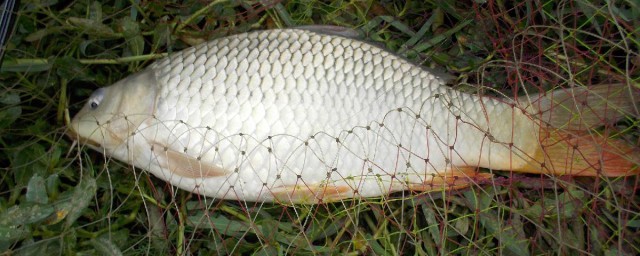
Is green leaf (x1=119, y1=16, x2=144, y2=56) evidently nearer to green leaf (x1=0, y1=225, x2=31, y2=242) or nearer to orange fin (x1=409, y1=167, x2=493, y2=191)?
green leaf (x1=0, y1=225, x2=31, y2=242)

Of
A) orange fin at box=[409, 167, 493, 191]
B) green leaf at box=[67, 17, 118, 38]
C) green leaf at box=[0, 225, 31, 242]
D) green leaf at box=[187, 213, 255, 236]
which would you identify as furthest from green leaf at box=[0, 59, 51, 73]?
orange fin at box=[409, 167, 493, 191]

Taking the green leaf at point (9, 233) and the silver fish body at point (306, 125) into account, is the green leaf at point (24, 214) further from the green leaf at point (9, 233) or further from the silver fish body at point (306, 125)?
the silver fish body at point (306, 125)

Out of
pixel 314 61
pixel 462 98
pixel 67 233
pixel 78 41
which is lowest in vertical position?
pixel 67 233

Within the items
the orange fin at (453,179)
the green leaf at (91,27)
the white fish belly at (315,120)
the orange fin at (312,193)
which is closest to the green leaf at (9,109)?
the green leaf at (91,27)

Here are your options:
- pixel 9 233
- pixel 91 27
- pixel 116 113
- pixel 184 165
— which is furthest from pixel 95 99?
pixel 9 233

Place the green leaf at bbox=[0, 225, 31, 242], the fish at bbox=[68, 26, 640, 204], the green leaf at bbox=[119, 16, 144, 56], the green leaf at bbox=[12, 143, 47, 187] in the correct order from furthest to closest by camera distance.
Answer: the green leaf at bbox=[119, 16, 144, 56], the green leaf at bbox=[12, 143, 47, 187], the fish at bbox=[68, 26, 640, 204], the green leaf at bbox=[0, 225, 31, 242]

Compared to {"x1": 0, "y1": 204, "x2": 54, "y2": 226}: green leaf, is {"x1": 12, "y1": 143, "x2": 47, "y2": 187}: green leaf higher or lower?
{"x1": 12, "y1": 143, "x2": 47, "y2": 187}: green leaf

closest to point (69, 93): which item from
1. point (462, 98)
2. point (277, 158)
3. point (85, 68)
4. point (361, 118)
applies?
point (85, 68)

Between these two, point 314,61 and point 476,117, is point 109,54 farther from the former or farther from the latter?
point 476,117
